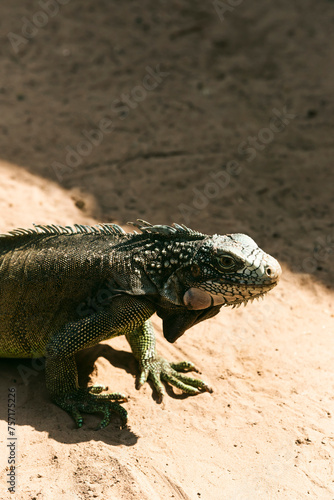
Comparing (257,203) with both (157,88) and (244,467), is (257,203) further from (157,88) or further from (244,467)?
(244,467)

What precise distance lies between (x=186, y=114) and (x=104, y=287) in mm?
6861

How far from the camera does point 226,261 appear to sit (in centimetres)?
506

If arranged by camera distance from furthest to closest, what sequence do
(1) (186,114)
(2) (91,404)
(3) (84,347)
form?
(1) (186,114), (2) (91,404), (3) (84,347)

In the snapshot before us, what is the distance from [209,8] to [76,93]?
480cm

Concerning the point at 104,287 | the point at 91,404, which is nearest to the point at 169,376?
the point at 91,404

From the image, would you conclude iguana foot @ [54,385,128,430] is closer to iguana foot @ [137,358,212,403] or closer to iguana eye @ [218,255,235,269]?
iguana foot @ [137,358,212,403]

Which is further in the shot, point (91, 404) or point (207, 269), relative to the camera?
point (91, 404)

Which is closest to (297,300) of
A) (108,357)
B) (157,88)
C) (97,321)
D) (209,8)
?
(108,357)
